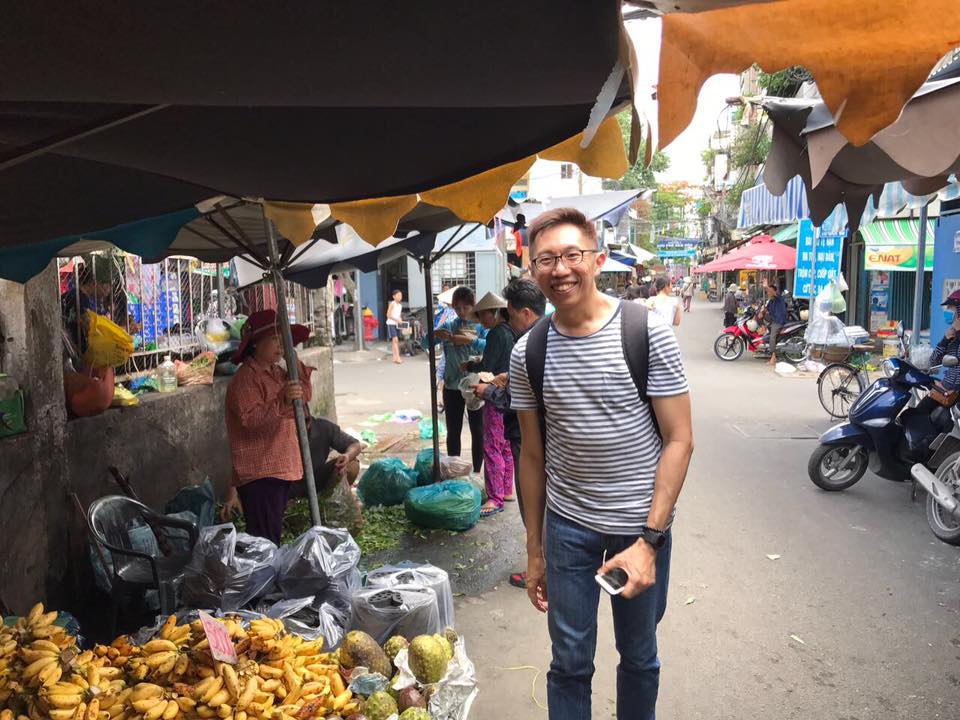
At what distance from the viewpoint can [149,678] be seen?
2490 millimetres

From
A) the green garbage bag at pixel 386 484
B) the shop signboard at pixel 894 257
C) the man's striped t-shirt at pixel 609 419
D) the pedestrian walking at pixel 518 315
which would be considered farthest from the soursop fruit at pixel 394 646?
the shop signboard at pixel 894 257

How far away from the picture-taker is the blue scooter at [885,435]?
559 cm

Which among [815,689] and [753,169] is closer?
[815,689]

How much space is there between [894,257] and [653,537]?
13.3 meters

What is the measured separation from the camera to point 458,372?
6566 mm

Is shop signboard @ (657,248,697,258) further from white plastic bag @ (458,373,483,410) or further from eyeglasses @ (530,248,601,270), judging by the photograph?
eyeglasses @ (530,248,601,270)

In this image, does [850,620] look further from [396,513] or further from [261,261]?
[261,261]

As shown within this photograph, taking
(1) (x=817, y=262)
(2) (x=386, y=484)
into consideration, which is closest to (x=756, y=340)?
(1) (x=817, y=262)

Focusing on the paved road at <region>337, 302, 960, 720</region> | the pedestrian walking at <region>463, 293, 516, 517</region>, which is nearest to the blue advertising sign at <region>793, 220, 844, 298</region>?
the paved road at <region>337, 302, 960, 720</region>

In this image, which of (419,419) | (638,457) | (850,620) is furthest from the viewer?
(419,419)

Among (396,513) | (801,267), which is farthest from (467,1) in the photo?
(801,267)

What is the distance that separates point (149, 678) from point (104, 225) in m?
1.95

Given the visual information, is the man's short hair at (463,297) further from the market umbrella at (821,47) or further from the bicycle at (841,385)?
the bicycle at (841,385)

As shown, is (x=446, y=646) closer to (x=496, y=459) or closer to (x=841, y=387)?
(x=496, y=459)
